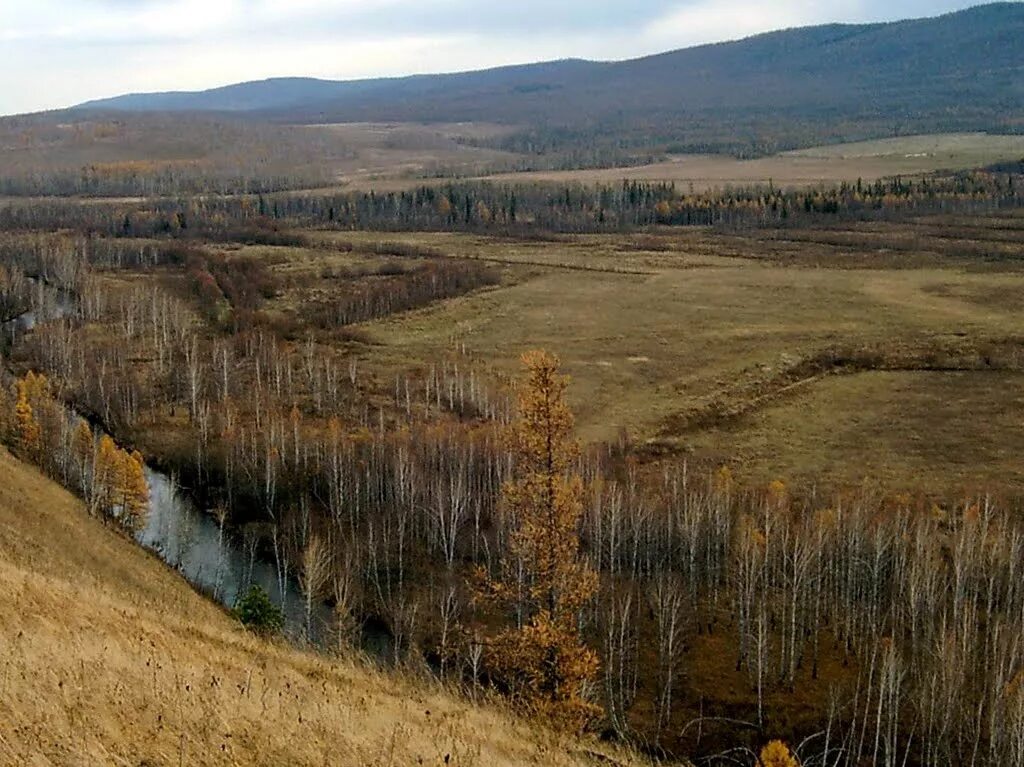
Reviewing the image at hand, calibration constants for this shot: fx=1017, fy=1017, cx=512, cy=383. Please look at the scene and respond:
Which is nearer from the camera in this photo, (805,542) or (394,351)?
(805,542)

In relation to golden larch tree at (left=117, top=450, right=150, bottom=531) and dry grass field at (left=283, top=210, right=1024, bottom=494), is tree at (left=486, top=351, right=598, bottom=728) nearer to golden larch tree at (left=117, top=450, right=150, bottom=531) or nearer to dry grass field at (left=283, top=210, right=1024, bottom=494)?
golden larch tree at (left=117, top=450, right=150, bottom=531)

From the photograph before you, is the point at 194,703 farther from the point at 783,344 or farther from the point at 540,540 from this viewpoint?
the point at 783,344

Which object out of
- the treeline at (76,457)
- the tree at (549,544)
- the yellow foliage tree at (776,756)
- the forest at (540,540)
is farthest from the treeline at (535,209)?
the tree at (549,544)

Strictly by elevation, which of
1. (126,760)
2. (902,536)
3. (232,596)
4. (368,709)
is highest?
(126,760)

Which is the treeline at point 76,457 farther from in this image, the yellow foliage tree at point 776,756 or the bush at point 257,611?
the yellow foliage tree at point 776,756

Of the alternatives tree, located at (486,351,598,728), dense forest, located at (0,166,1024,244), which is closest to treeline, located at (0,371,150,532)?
tree, located at (486,351,598,728)

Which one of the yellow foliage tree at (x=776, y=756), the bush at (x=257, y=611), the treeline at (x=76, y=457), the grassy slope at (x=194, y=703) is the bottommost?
the yellow foliage tree at (x=776, y=756)

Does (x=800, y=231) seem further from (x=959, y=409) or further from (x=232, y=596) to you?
(x=232, y=596)

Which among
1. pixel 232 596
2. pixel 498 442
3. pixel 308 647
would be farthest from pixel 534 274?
pixel 308 647
